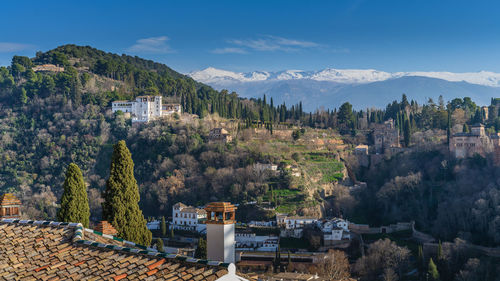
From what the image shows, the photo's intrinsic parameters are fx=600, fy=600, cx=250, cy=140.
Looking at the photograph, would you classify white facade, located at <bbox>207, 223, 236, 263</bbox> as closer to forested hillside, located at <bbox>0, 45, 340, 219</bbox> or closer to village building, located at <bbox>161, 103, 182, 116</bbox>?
forested hillside, located at <bbox>0, 45, 340, 219</bbox>

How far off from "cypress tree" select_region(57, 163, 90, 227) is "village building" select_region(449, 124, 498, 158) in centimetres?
4360

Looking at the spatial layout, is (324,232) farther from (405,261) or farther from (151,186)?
(151,186)

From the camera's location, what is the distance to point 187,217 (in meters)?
48.4

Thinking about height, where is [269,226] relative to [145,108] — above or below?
below

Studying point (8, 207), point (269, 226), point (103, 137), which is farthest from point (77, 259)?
point (103, 137)

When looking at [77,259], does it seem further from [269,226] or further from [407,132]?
[407,132]

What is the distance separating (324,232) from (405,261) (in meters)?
7.75

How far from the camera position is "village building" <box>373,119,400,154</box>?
62659 millimetres

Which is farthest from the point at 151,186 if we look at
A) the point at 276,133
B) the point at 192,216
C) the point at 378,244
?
the point at 378,244

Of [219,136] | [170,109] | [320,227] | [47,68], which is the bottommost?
[320,227]

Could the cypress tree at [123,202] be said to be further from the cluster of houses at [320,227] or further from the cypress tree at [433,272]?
the cluster of houses at [320,227]

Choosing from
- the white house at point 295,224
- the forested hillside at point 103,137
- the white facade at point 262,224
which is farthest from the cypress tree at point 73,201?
the forested hillside at point 103,137

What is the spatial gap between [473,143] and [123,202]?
145ft

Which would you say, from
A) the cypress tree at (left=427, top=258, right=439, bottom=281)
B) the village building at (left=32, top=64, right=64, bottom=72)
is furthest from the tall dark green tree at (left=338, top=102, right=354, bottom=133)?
the cypress tree at (left=427, top=258, right=439, bottom=281)
